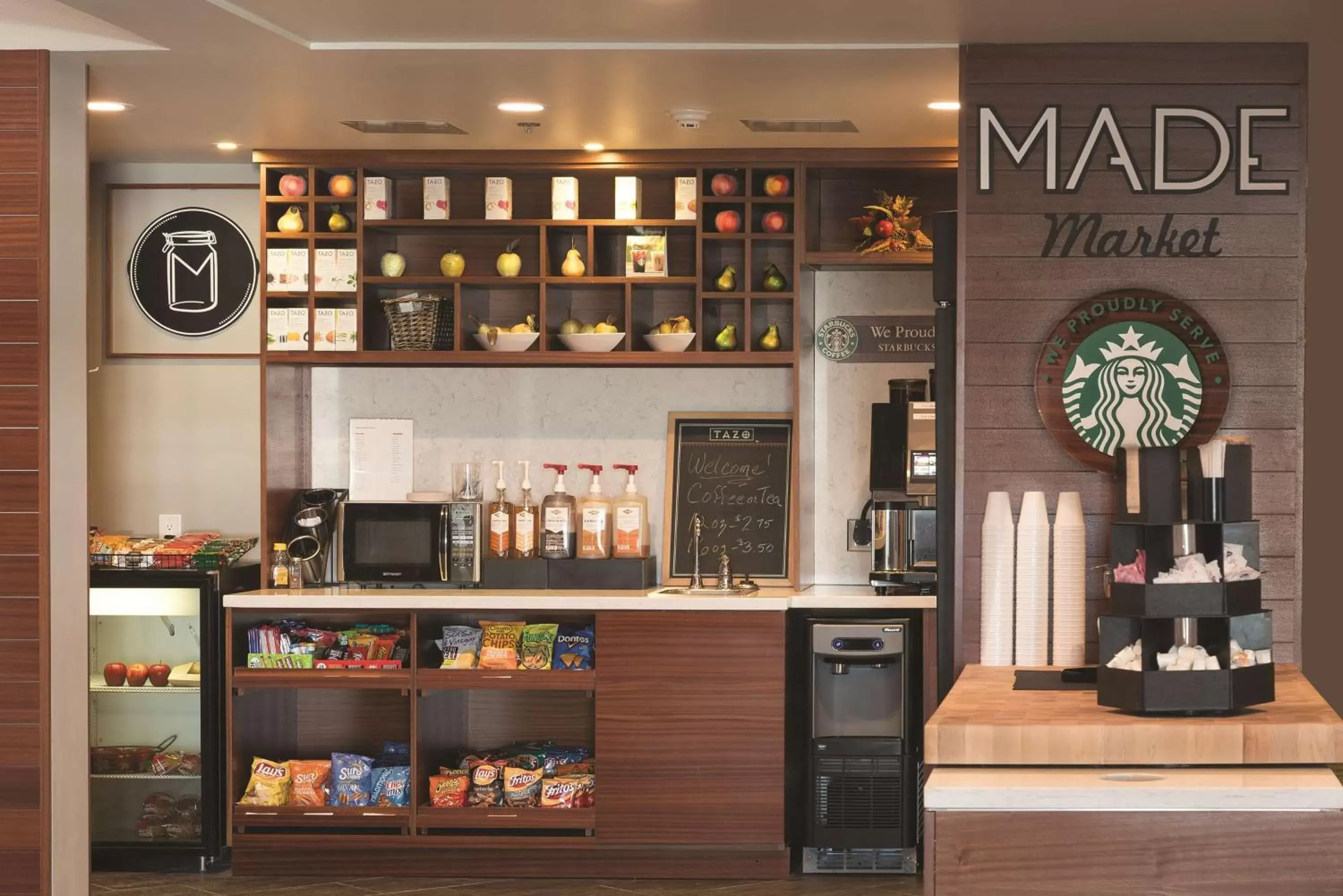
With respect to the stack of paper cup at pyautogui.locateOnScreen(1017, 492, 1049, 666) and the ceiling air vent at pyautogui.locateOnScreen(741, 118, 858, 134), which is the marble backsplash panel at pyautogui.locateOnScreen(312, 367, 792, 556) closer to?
the ceiling air vent at pyautogui.locateOnScreen(741, 118, 858, 134)

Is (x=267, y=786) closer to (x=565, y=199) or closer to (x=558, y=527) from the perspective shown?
(x=558, y=527)

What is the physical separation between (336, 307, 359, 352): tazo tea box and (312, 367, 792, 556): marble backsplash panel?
38 centimetres

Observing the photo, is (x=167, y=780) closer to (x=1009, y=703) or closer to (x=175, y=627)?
(x=175, y=627)

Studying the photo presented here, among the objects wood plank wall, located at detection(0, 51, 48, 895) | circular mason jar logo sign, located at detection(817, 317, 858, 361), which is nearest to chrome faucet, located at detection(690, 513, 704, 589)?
circular mason jar logo sign, located at detection(817, 317, 858, 361)

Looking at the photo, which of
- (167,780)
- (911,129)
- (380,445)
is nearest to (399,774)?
(167,780)

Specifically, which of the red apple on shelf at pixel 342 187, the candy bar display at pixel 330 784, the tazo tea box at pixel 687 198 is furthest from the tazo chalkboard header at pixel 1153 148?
the candy bar display at pixel 330 784

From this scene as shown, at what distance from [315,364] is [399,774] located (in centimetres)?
160

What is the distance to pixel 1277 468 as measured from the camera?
4.18 m

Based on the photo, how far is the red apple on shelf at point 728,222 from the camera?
222 inches

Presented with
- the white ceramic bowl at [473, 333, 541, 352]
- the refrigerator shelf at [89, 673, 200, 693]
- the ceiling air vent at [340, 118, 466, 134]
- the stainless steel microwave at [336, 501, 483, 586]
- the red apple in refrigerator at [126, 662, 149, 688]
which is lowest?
the refrigerator shelf at [89, 673, 200, 693]

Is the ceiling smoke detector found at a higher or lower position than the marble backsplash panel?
higher

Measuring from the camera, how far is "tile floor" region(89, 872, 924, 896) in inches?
207

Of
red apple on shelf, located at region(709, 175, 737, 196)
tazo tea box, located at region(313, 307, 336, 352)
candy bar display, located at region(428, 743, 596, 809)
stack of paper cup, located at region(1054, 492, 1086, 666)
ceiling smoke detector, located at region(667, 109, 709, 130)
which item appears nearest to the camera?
stack of paper cup, located at region(1054, 492, 1086, 666)

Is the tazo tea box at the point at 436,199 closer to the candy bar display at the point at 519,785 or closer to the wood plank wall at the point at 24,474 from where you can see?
the wood plank wall at the point at 24,474
